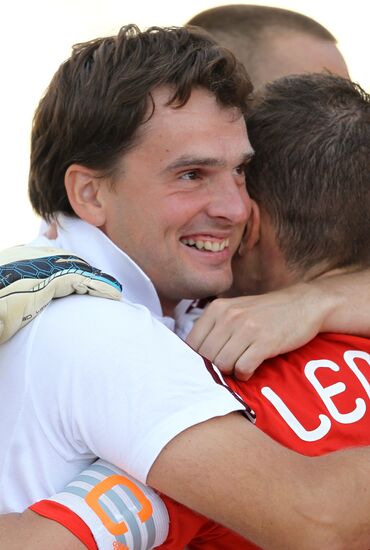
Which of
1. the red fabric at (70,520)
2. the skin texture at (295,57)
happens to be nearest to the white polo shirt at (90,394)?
the red fabric at (70,520)

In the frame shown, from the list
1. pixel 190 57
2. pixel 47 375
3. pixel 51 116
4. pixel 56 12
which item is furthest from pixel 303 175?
pixel 56 12

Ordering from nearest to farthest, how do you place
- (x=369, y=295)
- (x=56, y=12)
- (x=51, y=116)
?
(x=369, y=295) → (x=51, y=116) → (x=56, y=12)

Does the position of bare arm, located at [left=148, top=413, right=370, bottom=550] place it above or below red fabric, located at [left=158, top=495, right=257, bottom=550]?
above

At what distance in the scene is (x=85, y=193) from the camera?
297 centimetres

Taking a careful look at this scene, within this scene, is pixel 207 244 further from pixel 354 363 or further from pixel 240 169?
pixel 354 363

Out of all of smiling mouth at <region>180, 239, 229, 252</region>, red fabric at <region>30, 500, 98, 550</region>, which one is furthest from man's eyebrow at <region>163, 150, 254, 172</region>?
red fabric at <region>30, 500, 98, 550</region>

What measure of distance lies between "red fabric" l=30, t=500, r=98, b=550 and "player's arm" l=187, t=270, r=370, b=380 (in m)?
0.56

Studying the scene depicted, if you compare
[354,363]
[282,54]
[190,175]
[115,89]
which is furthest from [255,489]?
[282,54]

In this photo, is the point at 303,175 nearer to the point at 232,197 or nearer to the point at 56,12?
the point at 232,197

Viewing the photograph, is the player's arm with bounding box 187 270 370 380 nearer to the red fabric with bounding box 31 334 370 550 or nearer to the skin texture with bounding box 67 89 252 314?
the red fabric with bounding box 31 334 370 550

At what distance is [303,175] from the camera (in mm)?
2781

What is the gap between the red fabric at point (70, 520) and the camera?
2.05 m

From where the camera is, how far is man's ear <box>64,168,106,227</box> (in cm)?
295

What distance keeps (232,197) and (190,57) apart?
1.33 ft
